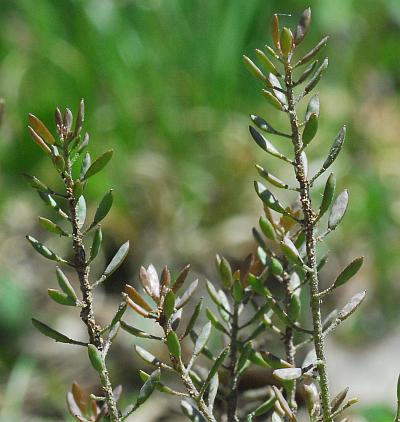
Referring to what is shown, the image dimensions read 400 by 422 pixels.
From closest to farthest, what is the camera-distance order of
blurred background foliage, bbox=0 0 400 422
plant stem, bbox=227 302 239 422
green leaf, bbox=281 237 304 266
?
green leaf, bbox=281 237 304 266
plant stem, bbox=227 302 239 422
blurred background foliage, bbox=0 0 400 422

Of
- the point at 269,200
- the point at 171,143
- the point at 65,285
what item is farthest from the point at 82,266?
the point at 171,143

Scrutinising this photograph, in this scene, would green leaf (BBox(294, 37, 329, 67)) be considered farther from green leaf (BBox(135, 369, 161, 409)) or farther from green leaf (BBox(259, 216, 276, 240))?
green leaf (BBox(135, 369, 161, 409))

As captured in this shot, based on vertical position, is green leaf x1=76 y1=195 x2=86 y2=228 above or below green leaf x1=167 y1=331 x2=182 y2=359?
above

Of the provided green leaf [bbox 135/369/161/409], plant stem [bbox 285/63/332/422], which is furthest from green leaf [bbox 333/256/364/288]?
green leaf [bbox 135/369/161/409]

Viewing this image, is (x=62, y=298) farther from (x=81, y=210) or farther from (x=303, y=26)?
(x=303, y=26)

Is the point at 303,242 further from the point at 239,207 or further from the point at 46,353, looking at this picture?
the point at 239,207

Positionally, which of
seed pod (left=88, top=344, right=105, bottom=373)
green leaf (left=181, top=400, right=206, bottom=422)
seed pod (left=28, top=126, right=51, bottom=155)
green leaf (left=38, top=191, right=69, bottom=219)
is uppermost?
seed pod (left=28, top=126, right=51, bottom=155)

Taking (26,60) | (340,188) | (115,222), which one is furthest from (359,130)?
(26,60)
